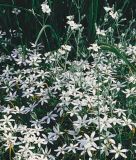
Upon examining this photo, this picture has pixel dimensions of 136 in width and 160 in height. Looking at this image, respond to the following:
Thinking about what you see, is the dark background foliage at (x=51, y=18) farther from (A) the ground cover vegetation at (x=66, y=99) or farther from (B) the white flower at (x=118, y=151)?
(B) the white flower at (x=118, y=151)

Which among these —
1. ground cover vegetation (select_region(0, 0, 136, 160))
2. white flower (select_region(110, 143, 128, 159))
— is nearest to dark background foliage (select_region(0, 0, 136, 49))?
ground cover vegetation (select_region(0, 0, 136, 160))

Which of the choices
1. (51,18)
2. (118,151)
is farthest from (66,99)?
(51,18)

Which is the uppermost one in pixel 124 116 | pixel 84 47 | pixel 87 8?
pixel 87 8

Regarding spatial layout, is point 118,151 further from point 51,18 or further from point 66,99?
point 51,18

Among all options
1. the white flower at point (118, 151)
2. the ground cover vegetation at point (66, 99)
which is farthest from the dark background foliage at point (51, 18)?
the white flower at point (118, 151)

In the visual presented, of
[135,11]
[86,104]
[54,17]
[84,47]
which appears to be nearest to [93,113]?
[86,104]

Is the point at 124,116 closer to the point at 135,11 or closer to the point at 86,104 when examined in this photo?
the point at 86,104

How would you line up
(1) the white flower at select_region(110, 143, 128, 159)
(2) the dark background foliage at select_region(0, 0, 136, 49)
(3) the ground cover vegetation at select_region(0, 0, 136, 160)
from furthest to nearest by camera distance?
(2) the dark background foliage at select_region(0, 0, 136, 49) → (3) the ground cover vegetation at select_region(0, 0, 136, 160) → (1) the white flower at select_region(110, 143, 128, 159)

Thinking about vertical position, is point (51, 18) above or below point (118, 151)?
above

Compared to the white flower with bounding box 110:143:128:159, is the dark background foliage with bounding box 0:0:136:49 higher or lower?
higher

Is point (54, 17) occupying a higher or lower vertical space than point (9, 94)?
higher

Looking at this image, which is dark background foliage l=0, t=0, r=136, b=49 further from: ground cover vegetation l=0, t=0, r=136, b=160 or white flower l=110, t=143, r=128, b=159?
white flower l=110, t=143, r=128, b=159
